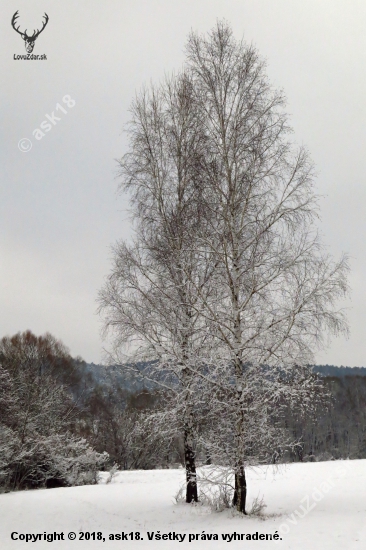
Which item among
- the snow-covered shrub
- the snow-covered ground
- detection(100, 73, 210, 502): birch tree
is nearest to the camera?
the snow-covered ground

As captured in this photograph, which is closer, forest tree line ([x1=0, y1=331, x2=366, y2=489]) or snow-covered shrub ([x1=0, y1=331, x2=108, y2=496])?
forest tree line ([x1=0, y1=331, x2=366, y2=489])

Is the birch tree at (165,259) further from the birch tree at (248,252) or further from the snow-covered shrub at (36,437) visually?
the snow-covered shrub at (36,437)

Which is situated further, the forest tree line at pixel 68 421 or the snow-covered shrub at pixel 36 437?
the snow-covered shrub at pixel 36 437

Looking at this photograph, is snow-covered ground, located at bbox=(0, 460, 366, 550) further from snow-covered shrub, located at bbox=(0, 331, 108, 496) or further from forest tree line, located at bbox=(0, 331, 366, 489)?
snow-covered shrub, located at bbox=(0, 331, 108, 496)

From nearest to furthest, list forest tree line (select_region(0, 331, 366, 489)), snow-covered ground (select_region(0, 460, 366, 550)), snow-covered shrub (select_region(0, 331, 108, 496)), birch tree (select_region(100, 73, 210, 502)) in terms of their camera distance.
Result: 1. snow-covered ground (select_region(0, 460, 366, 550))
2. birch tree (select_region(100, 73, 210, 502))
3. forest tree line (select_region(0, 331, 366, 489))
4. snow-covered shrub (select_region(0, 331, 108, 496))

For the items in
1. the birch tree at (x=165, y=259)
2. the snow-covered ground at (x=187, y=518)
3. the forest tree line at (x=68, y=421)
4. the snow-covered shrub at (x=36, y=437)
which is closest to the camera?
the snow-covered ground at (x=187, y=518)

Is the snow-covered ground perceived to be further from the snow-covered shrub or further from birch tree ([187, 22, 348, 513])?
the snow-covered shrub

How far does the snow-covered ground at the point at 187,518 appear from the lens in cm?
714

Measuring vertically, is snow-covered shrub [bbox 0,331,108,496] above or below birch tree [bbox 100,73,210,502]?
below

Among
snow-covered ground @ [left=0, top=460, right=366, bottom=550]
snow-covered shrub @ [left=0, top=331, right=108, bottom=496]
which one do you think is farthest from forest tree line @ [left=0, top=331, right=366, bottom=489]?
snow-covered ground @ [left=0, top=460, right=366, bottom=550]

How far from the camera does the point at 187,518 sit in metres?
9.41

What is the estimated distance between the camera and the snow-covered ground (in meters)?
7.14

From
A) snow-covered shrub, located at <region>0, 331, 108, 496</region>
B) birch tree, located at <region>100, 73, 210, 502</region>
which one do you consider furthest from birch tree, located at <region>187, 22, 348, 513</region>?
snow-covered shrub, located at <region>0, 331, 108, 496</region>

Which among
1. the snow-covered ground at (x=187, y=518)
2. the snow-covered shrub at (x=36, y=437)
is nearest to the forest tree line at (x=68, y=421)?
the snow-covered shrub at (x=36, y=437)
